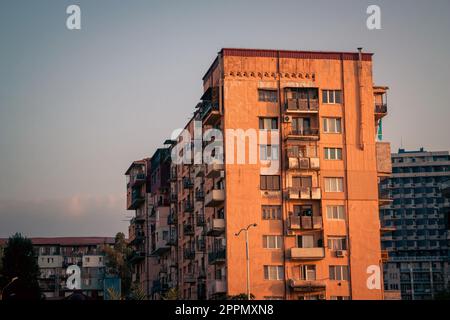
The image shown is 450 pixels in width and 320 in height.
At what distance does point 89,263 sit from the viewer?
195250mm

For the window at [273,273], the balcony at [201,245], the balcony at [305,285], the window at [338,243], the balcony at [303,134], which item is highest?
the balcony at [303,134]

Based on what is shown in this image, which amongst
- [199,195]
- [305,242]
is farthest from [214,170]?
[305,242]

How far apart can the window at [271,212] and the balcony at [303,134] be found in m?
7.29

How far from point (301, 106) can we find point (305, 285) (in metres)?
17.9

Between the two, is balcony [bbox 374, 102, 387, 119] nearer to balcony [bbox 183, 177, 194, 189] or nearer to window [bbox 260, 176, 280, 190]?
window [bbox 260, 176, 280, 190]

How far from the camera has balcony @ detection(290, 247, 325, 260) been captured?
8250cm

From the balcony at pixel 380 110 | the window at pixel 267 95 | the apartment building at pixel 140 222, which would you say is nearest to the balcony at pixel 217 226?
the window at pixel 267 95

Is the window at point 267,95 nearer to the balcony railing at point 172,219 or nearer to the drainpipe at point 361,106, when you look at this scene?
the drainpipe at point 361,106

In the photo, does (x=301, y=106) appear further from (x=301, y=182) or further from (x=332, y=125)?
(x=301, y=182)

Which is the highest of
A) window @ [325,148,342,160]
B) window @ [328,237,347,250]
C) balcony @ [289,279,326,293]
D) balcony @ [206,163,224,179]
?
window @ [325,148,342,160]

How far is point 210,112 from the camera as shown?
85750 millimetres

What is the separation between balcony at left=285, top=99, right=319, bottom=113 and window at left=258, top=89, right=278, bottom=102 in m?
1.61

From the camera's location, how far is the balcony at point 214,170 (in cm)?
8476

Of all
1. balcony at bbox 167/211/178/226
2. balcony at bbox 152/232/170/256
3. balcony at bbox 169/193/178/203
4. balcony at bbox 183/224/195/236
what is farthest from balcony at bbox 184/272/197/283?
balcony at bbox 152/232/170/256
